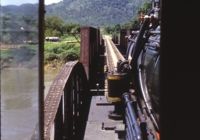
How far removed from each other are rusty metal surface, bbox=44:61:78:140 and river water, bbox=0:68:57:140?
2.03m

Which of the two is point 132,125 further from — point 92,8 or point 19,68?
point 92,8

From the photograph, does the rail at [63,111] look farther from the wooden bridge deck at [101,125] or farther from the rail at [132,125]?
the rail at [132,125]

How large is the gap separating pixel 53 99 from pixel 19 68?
3.77 m

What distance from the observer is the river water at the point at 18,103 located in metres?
1.49

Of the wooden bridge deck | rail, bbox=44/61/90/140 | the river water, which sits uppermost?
the river water

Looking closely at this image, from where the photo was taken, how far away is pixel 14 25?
1.58 metres

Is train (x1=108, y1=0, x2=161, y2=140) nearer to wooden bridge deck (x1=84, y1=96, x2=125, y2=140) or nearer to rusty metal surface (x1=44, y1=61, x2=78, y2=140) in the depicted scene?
wooden bridge deck (x1=84, y1=96, x2=125, y2=140)

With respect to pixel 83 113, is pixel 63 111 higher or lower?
higher

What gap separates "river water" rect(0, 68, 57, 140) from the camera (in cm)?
149

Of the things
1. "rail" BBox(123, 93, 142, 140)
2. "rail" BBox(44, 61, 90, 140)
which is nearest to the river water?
"rail" BBox(44, 61, 90, 140)

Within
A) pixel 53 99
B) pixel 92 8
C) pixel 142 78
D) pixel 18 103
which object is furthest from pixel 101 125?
pixel 92 8

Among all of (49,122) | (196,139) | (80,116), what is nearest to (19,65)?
(196,139)

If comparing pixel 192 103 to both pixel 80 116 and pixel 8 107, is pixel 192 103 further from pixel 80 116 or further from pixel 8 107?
pixel 80 116

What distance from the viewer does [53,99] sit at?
17.6 ft
